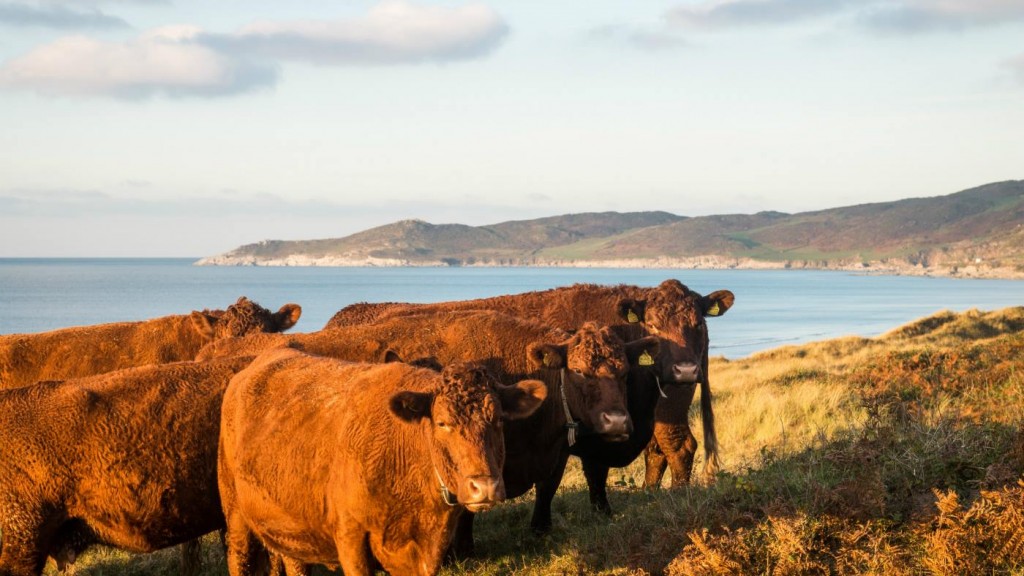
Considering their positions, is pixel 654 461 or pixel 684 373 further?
pixel 654 461

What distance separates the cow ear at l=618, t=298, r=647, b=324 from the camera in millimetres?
12500

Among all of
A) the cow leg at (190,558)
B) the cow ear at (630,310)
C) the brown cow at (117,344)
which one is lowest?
the cow leg at (190,558)

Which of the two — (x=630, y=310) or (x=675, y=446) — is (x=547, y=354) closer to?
(x=630, y=310)

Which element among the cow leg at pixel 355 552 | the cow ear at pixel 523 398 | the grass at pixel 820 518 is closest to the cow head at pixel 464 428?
the cow ear at pixel 523 398

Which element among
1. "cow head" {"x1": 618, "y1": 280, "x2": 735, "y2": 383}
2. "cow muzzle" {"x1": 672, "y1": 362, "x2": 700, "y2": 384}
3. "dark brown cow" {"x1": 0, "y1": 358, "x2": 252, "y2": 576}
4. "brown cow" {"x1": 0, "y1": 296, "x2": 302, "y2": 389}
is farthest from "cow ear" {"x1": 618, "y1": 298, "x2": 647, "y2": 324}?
"dark brown cow" {"x1": 0, "y1": 358, "x2": 252, "y2": 576}

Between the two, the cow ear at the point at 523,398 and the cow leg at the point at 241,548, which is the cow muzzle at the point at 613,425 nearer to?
the cow ear at the point at 523,398

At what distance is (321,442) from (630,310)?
19.5ft

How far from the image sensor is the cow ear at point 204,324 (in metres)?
13.8

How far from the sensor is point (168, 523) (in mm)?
8172

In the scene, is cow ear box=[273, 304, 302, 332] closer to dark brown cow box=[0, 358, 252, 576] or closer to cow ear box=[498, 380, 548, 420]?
dark brown cow box=[0, 358, 252, 576]

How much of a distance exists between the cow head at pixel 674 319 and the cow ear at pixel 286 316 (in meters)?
5.13

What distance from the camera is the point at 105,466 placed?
7949 mm

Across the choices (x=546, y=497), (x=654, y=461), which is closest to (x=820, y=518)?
(x=546, y=497)

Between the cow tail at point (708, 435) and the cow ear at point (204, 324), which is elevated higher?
the cow ear at point (204, 324)
